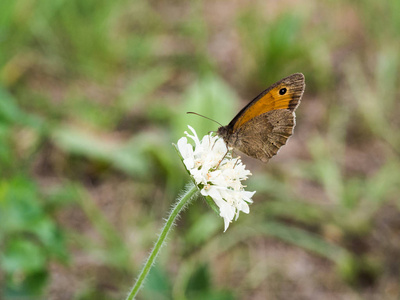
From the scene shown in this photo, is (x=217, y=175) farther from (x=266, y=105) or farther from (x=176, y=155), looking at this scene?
(x=176, y=155)

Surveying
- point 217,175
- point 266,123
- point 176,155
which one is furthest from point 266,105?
point 176,155

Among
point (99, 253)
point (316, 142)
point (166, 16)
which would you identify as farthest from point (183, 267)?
point (166, 16)

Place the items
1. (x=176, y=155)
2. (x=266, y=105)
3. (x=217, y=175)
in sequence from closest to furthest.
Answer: (x=217, y=175), (x=266, y=105), (x=176, y=155)

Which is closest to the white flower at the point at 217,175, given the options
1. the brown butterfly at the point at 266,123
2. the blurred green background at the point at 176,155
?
the brown butterfly at the point at 266,123

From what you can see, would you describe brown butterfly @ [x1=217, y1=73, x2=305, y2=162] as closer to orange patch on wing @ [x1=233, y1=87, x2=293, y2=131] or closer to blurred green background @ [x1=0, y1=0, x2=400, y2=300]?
orange patch on wing @ [x1=233, y1=87, x2=293, y2=131]

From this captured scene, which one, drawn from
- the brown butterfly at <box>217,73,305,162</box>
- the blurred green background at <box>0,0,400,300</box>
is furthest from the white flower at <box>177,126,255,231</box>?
the blurred green background at <box>0,0,400,300</box>

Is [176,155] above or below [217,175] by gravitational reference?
above

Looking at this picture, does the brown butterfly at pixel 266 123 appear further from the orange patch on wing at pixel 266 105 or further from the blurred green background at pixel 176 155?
the blurred green background at pixel 176 155
